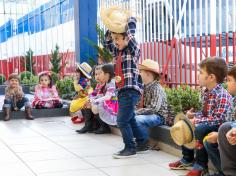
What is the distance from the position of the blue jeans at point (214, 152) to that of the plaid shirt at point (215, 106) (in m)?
0.25

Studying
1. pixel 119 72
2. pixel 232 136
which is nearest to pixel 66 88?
pixel 119 72

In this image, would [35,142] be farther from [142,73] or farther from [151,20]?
[151,20]

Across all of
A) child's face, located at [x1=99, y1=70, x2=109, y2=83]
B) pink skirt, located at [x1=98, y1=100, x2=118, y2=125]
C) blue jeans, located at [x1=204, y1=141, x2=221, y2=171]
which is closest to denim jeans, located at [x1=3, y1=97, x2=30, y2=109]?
child's face, located at [x1=99, y1=70, x2=109, y2=83]

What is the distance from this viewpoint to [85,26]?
1089 cm

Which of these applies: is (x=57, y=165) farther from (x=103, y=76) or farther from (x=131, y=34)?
(x=103, y=76)

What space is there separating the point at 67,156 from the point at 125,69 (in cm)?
124

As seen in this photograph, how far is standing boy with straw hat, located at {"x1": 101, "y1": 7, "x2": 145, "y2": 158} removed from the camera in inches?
233

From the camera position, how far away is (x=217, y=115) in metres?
4.73

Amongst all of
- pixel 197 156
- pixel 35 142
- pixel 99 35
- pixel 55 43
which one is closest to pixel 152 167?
pixel 197 156

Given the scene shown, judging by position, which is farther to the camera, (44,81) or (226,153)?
(44,81)

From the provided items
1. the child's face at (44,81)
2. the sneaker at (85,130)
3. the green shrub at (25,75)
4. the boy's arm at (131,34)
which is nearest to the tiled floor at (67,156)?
the sneaker at (85,130)

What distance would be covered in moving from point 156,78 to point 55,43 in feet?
31.1

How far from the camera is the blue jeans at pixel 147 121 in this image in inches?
245

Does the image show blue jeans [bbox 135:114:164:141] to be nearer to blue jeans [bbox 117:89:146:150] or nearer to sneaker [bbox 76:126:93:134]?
blue jeans [bbox 117:89:146:150]
